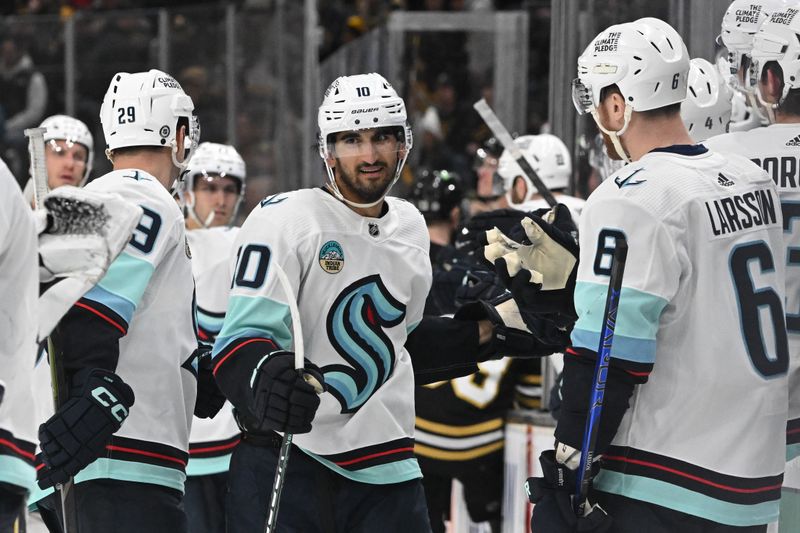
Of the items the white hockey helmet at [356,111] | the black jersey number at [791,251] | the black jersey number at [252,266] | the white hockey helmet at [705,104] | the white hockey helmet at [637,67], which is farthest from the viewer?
the white hockey helmet at [705,104]

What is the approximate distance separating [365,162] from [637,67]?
2.65ft

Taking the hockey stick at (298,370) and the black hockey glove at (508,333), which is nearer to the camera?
the hockey stick at (298,370)

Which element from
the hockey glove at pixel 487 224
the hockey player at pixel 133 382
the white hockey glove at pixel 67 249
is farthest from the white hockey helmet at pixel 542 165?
the white hockey glove at pixel 67 249

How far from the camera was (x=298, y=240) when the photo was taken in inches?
139

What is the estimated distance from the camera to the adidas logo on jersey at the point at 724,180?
10.2 feet

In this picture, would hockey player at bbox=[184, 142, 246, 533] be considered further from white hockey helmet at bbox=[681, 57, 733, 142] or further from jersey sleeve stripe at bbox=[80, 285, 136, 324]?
white hockey helmet at bbox=[681, 57, 733, 142]

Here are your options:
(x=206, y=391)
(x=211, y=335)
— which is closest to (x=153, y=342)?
(x=206, y=391)

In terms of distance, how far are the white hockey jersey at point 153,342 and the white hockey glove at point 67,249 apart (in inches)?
27.5

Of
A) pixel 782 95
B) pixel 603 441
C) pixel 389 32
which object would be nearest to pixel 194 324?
pixel 603 441

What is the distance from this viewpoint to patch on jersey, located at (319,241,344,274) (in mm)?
3557

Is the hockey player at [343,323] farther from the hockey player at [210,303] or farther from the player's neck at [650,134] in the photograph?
the hockey player at [210,303]

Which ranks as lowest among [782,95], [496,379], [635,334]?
[496,379]

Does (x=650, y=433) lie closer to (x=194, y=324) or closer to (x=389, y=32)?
(x=194, y=324)

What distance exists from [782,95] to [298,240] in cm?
136
